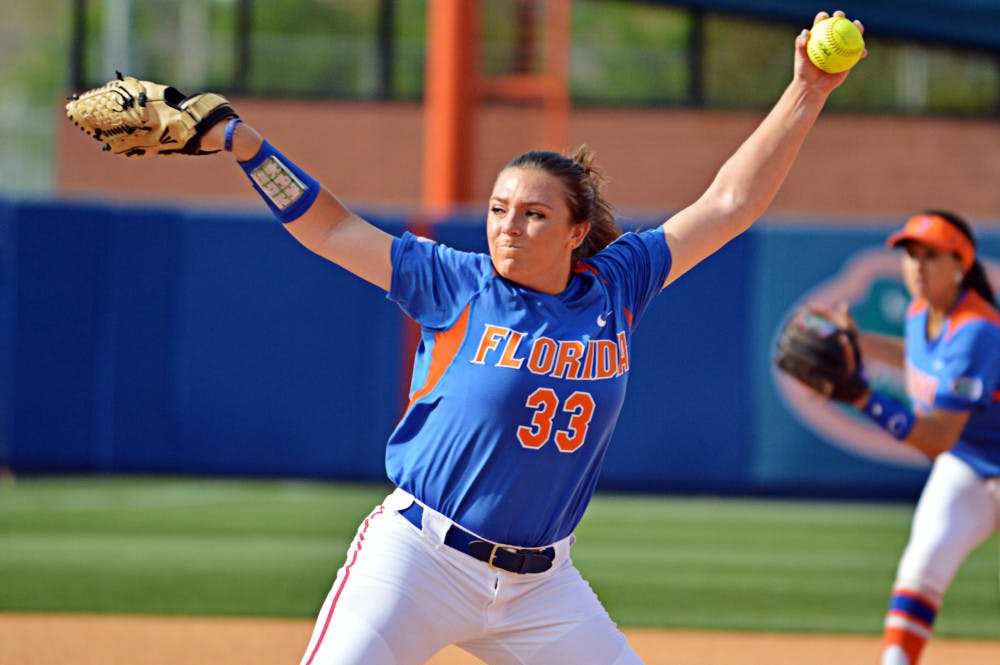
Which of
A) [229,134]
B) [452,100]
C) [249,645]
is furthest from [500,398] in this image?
[452,100]

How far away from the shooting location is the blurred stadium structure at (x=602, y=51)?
19438 millimetres

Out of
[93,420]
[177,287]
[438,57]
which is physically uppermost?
[438,57]

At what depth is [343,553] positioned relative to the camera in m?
9.08

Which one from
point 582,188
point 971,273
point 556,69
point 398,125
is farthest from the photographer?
point 398,125

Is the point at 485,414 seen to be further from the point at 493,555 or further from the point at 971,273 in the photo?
the point at 971,273

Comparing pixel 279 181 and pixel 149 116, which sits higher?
pixel 149 116

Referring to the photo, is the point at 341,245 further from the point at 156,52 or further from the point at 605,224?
the point at 156,52

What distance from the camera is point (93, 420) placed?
12.7 meters

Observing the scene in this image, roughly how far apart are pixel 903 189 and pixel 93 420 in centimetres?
1153

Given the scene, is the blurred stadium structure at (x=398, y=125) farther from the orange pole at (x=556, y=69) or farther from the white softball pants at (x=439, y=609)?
the white softball pants at (x=439, y=609)

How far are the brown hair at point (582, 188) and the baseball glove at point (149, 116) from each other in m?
0.79

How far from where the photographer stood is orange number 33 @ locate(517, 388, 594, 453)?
139 inches

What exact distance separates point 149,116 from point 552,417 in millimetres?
1253

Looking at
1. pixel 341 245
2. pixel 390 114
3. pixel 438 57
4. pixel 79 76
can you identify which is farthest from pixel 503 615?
pixel 79 76
